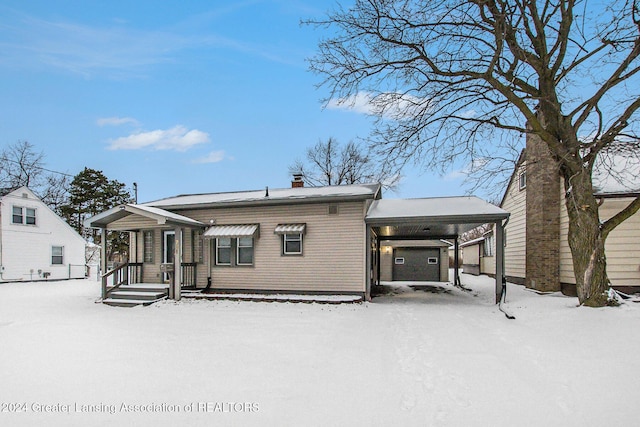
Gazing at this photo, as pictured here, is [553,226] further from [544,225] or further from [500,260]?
[500,260]

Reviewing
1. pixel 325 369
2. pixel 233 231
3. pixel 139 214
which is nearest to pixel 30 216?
pixel 139 214

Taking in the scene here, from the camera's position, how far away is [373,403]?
3.77m

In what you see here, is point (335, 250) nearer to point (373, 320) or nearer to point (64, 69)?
point (373, 320)

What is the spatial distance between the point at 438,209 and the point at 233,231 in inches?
262

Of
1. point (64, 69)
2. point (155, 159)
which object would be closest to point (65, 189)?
point (155, 159)

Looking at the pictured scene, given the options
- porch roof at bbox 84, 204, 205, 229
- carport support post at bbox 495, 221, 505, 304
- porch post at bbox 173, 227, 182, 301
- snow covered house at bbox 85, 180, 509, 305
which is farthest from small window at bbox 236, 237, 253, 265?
carport support post at bbox 495, 221, 505, 304

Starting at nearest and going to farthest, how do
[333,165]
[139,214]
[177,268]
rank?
[139,214]
[177,268]
[333,165]

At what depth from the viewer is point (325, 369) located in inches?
192

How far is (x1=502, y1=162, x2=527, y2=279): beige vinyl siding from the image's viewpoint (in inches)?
601

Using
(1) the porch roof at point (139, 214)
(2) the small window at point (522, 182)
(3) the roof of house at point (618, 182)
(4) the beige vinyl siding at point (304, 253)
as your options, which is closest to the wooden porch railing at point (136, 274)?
(4) the beige vinyl siding at point (304, 253)

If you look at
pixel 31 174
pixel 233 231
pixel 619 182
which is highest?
pixel 31 174

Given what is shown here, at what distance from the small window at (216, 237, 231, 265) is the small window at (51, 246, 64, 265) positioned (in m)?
14.1

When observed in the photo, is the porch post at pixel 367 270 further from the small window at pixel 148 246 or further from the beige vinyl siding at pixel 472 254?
the beige vinyl siding at pixel 472 254

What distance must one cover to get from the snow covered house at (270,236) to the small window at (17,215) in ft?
34.9
